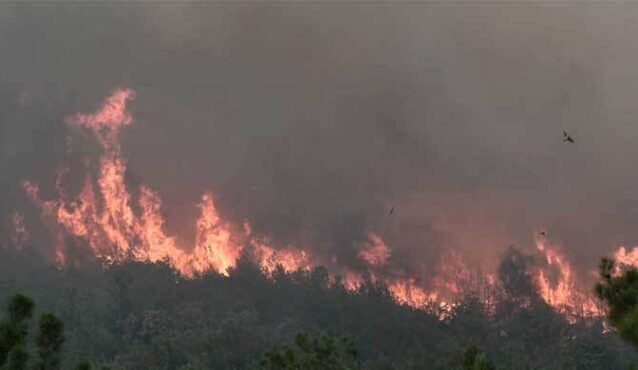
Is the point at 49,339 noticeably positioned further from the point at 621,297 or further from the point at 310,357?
the point at 310,357

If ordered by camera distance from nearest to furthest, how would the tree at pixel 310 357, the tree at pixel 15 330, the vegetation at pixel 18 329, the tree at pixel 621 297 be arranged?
the tree at pixel 621 297, the tree at pixel 15 330, the vegetation at pixel 18 329, the tree at pixel 310 357

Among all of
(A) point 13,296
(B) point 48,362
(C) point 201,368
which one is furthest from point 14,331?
(C) point 201,368

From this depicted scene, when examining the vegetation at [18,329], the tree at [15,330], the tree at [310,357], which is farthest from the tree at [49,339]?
the tree at [310,357]

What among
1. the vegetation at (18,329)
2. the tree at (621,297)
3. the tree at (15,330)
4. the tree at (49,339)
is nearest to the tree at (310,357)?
the tree at (49,339)

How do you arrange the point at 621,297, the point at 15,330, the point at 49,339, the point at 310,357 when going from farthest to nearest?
the point at 310,357, the point at 49,339, the point at 15,330, the point at 621,297

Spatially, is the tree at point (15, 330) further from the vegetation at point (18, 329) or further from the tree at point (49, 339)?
the tree at point (49, 339)

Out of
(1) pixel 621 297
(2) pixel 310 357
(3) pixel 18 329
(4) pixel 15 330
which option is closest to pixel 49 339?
(3) pixel 18 329

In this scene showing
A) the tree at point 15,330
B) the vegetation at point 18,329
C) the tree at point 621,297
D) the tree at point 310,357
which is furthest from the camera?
the tree at point 310,357

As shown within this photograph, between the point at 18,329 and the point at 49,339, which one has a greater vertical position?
the point at 49,339

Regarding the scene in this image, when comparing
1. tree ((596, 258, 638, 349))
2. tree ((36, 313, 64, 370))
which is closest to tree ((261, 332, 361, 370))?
tree ((36, 313, 64, 370))

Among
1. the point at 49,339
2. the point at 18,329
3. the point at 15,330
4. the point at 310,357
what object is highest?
the point at 310,357

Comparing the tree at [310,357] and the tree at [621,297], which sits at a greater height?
the tree at [310,357]

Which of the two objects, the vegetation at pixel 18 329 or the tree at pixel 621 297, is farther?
the vegetation at pixel 18 329

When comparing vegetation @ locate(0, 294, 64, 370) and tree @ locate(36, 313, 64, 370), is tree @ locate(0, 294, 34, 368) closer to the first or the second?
vegetation @ locate(0, 294, 64, 370)
